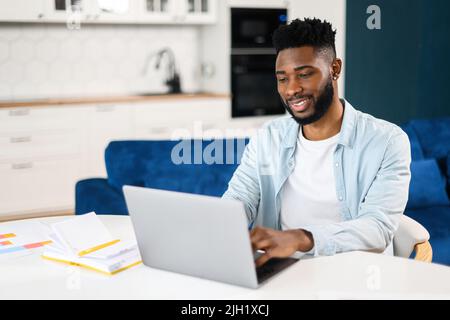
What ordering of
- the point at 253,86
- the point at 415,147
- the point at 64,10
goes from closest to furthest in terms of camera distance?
the point at 415,147, the point at 64,10, the point at 253,86

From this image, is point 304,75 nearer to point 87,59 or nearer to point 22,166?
point 22,166

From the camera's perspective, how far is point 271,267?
144 cm

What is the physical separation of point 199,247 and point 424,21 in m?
3.92

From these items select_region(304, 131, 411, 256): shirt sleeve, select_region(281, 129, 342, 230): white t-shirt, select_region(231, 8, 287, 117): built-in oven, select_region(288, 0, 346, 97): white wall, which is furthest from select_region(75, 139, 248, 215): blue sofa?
select_region(231, 8, 287, 117): built-in oven

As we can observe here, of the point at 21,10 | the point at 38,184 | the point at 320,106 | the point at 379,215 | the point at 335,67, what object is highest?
the point at 21,10

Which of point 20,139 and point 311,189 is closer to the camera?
point 311,189

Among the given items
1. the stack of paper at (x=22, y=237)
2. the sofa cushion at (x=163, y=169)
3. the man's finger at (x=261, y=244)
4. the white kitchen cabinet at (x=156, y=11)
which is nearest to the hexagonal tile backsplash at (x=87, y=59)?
the white kitchen cabinet at (x=156, y=11)

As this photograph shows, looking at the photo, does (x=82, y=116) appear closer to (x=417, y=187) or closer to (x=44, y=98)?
(x=44, y=98)

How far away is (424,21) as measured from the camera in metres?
4.74

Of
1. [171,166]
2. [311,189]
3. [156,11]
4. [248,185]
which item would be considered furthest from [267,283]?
[156,11]

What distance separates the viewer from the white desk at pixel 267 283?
132cm

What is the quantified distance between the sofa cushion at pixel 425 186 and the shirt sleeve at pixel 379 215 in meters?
1.64

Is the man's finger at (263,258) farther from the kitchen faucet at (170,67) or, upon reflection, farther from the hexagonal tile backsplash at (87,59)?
the kitchen faucet at (170,67)

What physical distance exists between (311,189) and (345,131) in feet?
0.68
